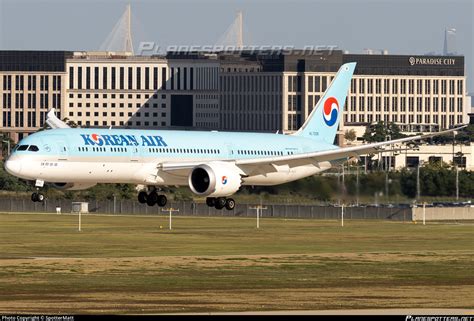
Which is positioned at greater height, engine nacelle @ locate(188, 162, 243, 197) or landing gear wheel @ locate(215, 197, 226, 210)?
engine nacelle @ locate(188, 162, 243, 197)

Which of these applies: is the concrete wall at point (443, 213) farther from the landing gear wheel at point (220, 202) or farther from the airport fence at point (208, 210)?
the landing gear wheel at point (220, 202)

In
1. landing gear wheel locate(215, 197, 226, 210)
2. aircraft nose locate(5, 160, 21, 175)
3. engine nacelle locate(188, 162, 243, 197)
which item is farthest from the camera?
landing gear wheel locate(215, 197, 226, 210)

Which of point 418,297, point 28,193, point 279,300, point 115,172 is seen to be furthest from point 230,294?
point 28,193

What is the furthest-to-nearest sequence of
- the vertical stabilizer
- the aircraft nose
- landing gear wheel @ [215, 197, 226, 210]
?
the vertical stabilizer, landing gear wheel @ [215, 197, 226, 210], the aircraft nose

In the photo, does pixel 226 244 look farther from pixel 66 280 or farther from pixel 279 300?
pixel 279 300

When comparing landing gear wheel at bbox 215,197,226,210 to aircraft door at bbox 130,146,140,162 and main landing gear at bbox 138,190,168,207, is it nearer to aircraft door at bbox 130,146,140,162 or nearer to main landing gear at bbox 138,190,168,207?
main landing gear at bbox 138,190,168,207

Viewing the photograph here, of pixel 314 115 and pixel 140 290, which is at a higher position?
pixel 314 115

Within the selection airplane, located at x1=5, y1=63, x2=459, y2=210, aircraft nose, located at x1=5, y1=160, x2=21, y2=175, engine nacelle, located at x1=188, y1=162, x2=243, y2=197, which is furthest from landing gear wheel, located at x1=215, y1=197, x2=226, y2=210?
aircraft nose, located at x1=5, y1=160, x2=21, y2=175

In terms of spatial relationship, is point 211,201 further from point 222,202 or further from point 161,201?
point 161,201
